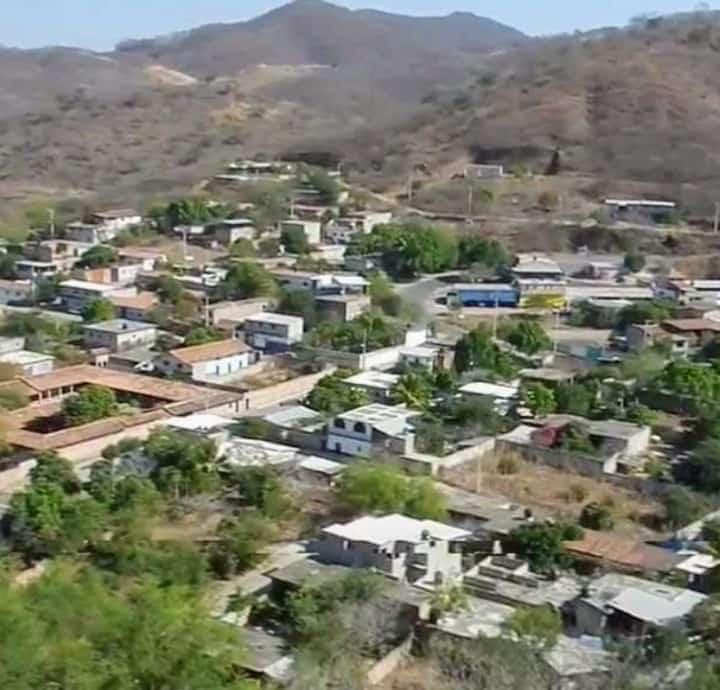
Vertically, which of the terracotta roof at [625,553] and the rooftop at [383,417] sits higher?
the rooftop at [383,417]

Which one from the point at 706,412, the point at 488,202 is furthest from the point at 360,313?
the point at 488,202

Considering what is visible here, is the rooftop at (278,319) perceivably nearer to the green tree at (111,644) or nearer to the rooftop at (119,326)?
the rooftop at (119,326)

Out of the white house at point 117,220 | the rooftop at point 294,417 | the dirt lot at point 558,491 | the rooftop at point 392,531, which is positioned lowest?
the dirt lot at point 558,491

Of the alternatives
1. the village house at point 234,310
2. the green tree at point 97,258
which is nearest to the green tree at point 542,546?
the village house at point 234,310

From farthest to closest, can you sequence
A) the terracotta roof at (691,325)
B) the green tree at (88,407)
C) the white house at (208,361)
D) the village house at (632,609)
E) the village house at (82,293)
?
the village house at (82,293) → the terracotta roof at (691,325) → the white house at (208,361) → the green tree at (88,407) → the village house at (632,609)

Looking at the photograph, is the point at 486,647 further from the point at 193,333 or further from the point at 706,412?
the point at 193,333
